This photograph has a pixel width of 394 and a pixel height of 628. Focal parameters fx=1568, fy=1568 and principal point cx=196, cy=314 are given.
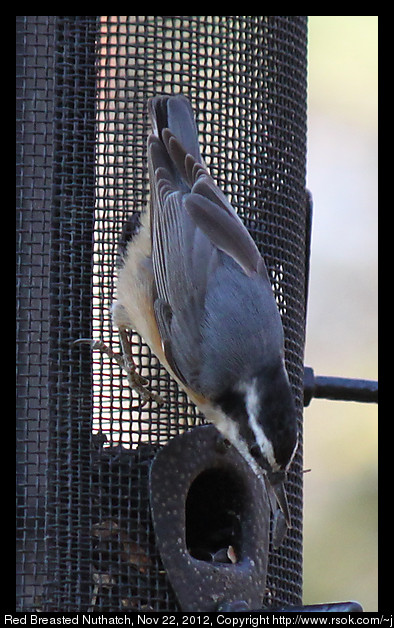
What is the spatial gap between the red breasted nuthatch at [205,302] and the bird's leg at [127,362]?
0.03 meters

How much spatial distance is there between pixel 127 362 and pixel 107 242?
479mm

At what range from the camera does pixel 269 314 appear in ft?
18.4

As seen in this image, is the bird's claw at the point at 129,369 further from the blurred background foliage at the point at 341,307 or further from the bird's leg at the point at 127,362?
the blurred background foliage at the point at 341,307

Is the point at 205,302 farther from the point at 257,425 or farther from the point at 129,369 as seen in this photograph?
the point at 257,425

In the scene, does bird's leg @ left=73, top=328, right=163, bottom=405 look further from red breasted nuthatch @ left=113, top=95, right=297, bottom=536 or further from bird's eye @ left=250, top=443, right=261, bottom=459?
bird's eye @ left=250, top=443, right=261, bottom=459

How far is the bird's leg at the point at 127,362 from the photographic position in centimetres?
578

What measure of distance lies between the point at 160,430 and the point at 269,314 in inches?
25.2

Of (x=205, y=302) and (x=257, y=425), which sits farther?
(x=205, y=302)

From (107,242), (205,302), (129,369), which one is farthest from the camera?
(107,242)

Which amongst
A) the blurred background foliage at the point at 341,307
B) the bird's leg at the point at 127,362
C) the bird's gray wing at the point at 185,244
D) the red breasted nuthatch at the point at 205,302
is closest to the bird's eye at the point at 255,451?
the red breasted nuthatch at the point at 205,302

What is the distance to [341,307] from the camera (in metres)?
8.80

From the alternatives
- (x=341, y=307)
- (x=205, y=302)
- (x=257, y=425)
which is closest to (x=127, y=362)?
(x=205, y=302)

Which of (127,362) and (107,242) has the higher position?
(107,242)
